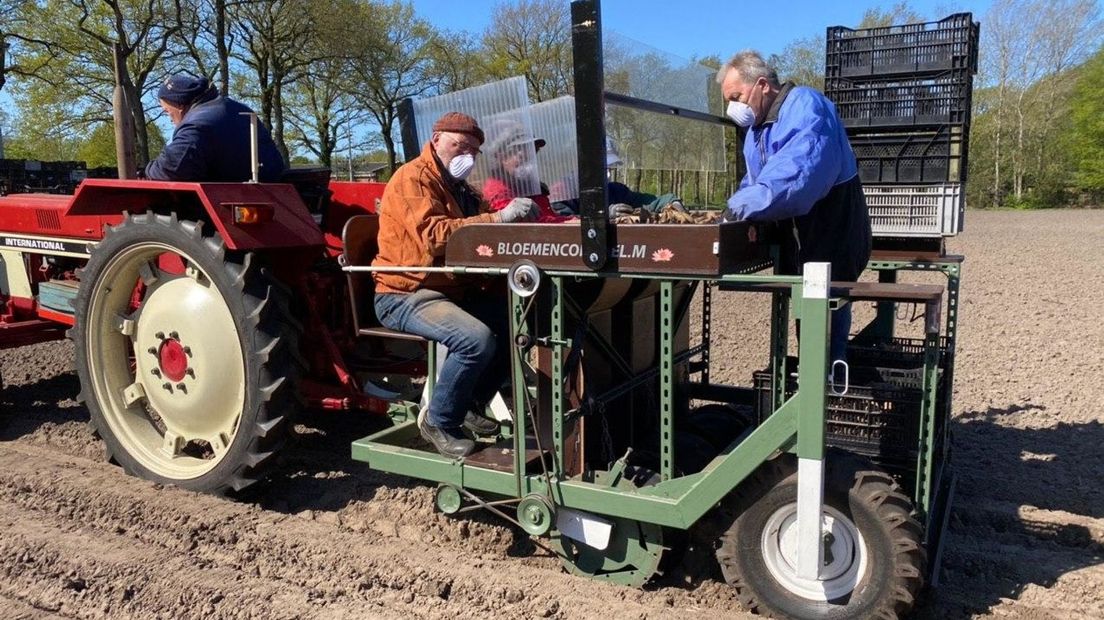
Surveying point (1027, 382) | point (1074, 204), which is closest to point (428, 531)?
point (1027, 382)

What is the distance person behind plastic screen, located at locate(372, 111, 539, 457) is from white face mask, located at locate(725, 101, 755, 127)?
916mm

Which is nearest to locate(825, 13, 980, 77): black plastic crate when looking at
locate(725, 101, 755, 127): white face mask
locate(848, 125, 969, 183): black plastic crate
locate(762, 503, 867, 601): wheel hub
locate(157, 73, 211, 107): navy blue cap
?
locate(848, 125, 969, 183): black plastic crate

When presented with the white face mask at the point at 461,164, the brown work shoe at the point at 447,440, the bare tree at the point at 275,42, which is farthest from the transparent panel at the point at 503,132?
the bare tree at the point at 275,42

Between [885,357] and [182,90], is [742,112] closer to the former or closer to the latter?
[885,357]

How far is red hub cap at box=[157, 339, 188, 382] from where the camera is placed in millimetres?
4156

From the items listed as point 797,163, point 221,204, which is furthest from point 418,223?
point 797,163

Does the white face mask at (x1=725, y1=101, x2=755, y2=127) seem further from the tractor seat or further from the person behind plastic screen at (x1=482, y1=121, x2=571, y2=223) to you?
the tractor seat

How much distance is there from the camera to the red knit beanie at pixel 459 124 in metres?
3.57

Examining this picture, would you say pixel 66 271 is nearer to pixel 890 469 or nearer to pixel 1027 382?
pixel 890 469

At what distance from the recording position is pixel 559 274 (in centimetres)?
312

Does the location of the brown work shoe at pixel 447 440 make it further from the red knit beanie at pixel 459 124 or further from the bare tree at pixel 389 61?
the bare tree at pixel 389 61

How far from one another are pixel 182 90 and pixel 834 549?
3715 mm

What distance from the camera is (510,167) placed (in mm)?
3713

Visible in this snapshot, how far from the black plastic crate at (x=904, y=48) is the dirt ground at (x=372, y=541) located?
2.14 meters
